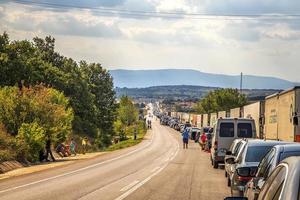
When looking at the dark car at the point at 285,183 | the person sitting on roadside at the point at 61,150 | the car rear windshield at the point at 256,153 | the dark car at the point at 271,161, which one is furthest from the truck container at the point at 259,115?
the dark car at the point at 285,183

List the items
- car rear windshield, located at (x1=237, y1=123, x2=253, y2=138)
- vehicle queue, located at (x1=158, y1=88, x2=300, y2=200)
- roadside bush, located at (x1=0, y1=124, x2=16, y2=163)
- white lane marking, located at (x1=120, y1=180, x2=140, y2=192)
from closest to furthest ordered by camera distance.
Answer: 1. vehicle queue, located at (x1=158, y1=88, x2=300, y2=200)
2. white lane marking, located at (x1=120, y1=180, x2=140, y2=192)
3. car rear windshield, located at (x1=237, y1=123, x2=253, y2=138)
4. roadside bush, located at (x1=0, y1=124, x2=16, y2=163)

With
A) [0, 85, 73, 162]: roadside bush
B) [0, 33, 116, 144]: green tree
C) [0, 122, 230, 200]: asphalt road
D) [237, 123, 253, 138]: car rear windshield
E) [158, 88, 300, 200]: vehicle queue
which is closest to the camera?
[158, 88, 300, 200]: vehicle queue

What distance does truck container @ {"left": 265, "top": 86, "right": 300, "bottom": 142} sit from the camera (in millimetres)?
20875

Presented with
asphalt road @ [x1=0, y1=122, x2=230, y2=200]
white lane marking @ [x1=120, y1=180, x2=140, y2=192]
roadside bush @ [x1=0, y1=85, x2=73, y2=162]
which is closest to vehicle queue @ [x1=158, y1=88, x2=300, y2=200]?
asphalt road @ [x1=0, y1=122, x2=230, y2=200]

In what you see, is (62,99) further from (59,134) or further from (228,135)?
(228,135)

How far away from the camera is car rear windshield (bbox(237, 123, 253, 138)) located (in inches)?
1136

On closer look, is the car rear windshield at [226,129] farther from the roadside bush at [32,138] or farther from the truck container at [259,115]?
the roadside bush at [32,138]

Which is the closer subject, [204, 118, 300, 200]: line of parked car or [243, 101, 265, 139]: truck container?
[204, 118, 300, 200]: line of parked car

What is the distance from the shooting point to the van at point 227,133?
2889 cm

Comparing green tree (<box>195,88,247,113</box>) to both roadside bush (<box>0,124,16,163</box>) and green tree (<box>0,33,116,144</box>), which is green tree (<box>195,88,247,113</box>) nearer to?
green tree (<box>0,33,116,144</box>)

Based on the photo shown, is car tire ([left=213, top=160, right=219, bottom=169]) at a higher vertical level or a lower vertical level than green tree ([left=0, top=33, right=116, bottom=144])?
lower

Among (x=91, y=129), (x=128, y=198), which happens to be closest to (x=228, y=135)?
(x=128, y=198)

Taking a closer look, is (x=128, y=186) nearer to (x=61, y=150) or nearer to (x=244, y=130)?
(x=244, y=130)

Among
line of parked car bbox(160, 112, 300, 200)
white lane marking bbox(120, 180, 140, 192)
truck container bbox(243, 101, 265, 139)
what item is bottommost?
white lane marking bbox(120, 180, 140, 192)
